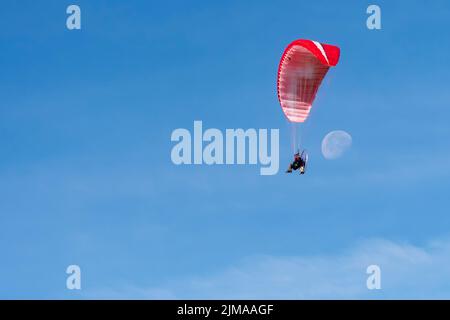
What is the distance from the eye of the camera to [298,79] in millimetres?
77000

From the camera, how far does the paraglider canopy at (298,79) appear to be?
7588 cm

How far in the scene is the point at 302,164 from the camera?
2987 inches

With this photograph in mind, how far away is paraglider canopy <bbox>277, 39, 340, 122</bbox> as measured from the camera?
249 feet
